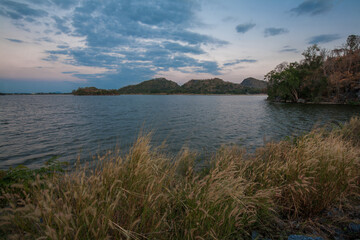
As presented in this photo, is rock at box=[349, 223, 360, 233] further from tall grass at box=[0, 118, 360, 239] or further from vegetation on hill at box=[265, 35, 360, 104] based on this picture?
vegetation on hill at box=[265, 35, 360, 104]

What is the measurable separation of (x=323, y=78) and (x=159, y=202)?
2881 inches

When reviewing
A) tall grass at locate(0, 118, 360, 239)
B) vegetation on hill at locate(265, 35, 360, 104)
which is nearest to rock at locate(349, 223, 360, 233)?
tall grass at locate(0, 118, 360, 239)

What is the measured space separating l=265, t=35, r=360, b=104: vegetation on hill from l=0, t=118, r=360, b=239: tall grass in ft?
204

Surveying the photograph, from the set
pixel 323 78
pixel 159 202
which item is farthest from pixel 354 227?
pixel 323 78

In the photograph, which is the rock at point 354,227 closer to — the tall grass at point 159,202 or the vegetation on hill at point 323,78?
the tall grass at point 159,202

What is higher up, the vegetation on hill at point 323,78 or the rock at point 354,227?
the vegetation on hill at point 323,78

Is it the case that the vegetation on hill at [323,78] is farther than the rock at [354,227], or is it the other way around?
the vegetation on hill at [323,78]

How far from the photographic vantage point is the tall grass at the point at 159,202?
212 cm

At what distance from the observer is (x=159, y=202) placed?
9.24 ft

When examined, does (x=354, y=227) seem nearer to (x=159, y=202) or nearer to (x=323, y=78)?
(x=159, y=202)

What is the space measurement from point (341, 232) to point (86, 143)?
48.5 feet

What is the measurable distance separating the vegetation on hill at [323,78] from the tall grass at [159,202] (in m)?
62.2

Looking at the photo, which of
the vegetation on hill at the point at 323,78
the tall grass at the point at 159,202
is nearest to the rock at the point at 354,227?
the tall grass at the point at 159,202

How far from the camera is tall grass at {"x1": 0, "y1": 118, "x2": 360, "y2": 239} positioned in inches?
83.3
